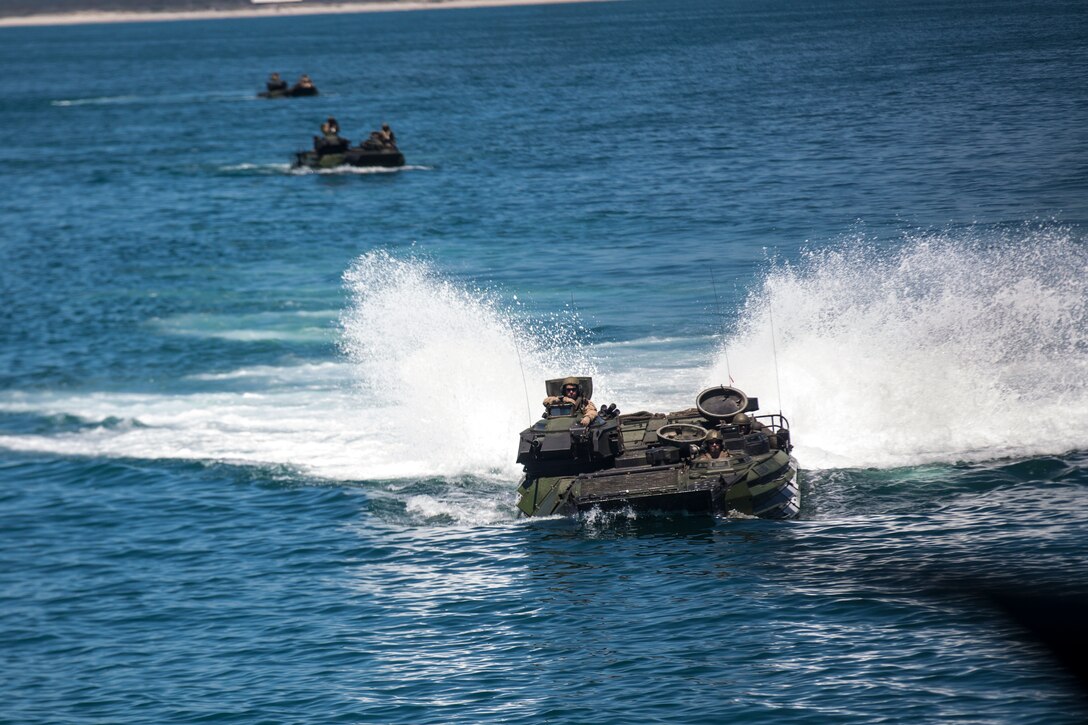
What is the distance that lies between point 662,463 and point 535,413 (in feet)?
27.7

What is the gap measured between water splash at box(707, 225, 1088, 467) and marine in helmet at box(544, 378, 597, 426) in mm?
5777

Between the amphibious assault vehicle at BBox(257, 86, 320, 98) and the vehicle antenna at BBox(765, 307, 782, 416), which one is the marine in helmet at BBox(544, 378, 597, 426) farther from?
the amphibious assault vehicle at BBox(257, 86, 320, 98)

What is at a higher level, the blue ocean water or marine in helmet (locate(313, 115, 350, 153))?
marine in helmet (locate(313, 115, 350, 153))

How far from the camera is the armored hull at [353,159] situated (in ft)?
284

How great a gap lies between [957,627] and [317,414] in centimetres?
2243

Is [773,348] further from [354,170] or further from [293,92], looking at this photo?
[293,92]

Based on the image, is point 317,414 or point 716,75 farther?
point 716,75

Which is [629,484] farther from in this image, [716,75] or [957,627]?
[716,75]

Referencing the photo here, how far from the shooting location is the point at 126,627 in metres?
26.7

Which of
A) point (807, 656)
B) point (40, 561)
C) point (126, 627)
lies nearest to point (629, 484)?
point (807, 656)

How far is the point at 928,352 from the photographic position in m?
37.5

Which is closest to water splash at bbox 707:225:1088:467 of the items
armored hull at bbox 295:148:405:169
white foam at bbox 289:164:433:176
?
white foam at bbox 289:164:433:176

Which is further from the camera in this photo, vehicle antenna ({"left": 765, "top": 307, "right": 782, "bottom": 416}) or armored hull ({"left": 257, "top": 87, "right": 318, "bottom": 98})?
armored hull ({"left": 257, "top": 87, "right": 318, "bottom": 98})

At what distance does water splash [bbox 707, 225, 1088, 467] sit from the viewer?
33188mm
